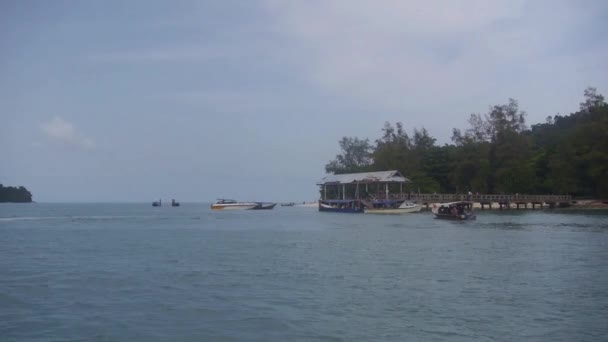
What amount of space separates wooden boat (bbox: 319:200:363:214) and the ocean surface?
49722mm

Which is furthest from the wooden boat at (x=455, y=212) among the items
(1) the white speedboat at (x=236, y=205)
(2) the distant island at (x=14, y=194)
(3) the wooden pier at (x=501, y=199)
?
(2) the distant island at (x=14, y=194)

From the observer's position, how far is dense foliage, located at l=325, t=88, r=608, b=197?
7444 cm

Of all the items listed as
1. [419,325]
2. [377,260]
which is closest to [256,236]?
[377,260]

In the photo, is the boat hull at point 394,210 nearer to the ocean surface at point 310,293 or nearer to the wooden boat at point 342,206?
the wooden boat at point 342,206

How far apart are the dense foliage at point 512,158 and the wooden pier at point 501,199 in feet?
5.13

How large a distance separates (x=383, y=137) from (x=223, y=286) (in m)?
95.1

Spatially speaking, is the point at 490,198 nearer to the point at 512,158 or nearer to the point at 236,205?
the point at 512,158

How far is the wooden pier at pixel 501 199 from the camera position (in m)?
78.7

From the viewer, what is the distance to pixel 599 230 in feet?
129

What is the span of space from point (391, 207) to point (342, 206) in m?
12.7

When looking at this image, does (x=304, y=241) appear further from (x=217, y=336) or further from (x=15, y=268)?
(x=217, y=336)

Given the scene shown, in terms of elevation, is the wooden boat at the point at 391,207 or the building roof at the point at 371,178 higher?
the building roof at the point at 371,178

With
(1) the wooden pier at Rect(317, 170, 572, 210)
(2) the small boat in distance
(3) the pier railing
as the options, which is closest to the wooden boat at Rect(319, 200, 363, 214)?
(1) the wooden pier at Rect(317, 170, 572, 210)

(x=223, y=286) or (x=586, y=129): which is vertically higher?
(x=586, y=129)
